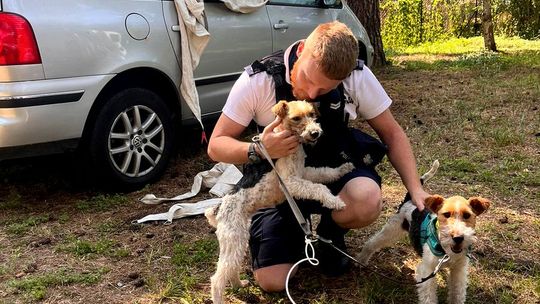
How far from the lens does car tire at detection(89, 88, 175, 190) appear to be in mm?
4703

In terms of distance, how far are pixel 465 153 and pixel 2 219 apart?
4500mm

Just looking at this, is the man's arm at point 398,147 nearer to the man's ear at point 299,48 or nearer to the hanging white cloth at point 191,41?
the man's ear at point 299,48

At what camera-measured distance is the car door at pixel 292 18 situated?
20.5 feet

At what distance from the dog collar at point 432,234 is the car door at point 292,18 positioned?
3.71m

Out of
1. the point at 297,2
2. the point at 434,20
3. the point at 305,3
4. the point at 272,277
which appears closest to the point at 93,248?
the point at 272,277

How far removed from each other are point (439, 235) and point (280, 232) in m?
1.09

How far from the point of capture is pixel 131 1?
4852mm

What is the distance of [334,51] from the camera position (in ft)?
8.97

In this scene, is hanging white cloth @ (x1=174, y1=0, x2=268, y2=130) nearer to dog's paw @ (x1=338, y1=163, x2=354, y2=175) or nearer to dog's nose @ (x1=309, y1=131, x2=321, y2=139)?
dog's paw @ (x1=338, y1=163, x2=354, y2=175)

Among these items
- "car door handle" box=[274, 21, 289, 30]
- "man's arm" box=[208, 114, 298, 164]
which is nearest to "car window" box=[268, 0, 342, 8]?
"car door handle" box=[274, 21, 289, 30]

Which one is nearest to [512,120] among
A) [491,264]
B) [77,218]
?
[491,264]

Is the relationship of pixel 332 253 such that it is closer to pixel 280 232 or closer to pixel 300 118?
pixel 280 232

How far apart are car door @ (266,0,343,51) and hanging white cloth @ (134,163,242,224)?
177 cm

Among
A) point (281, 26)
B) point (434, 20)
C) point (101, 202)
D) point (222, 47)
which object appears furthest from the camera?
point (434, 20)
